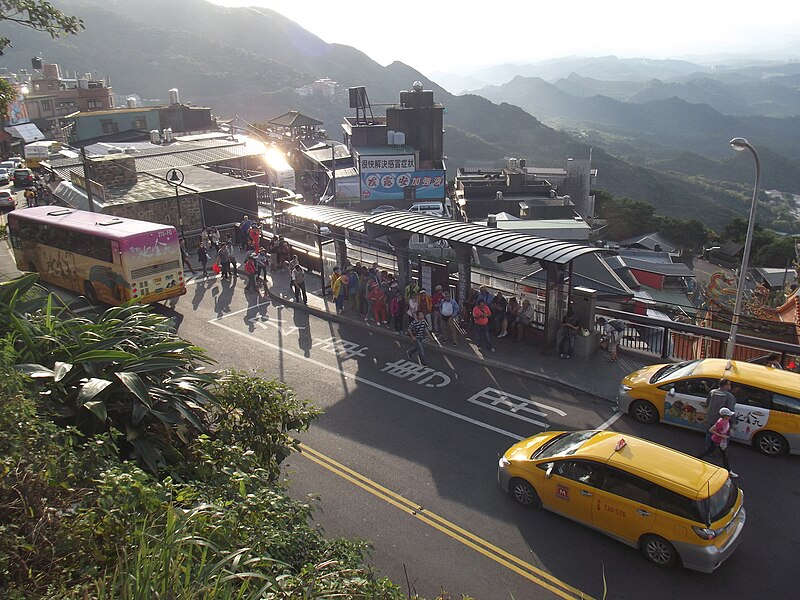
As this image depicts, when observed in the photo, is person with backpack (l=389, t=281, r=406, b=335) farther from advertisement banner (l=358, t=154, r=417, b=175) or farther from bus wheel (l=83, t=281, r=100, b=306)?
advertisement banner (l=358, t=154, r=417, b=175)

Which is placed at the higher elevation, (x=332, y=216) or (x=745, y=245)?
(x=745, y=245)

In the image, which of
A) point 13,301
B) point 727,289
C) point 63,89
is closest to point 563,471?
point 13,301

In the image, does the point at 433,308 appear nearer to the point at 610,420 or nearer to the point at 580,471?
the point at 610,420

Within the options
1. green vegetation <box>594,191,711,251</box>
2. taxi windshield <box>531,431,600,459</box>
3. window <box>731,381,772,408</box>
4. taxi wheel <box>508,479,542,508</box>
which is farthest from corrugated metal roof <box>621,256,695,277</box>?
taxi wheel <box>508,479,542,508</box>

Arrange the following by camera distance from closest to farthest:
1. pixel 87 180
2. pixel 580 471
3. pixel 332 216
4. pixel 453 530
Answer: pixel 580 471 → pixel 453 530 → pixel 332 216 → pixel 87 180

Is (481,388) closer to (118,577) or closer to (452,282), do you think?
(452,282)

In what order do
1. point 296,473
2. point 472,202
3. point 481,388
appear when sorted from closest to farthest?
point 296,473
point 481,388
point 472,202

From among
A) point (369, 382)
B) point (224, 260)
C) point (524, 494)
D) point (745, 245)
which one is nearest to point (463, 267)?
point (369, 382)
